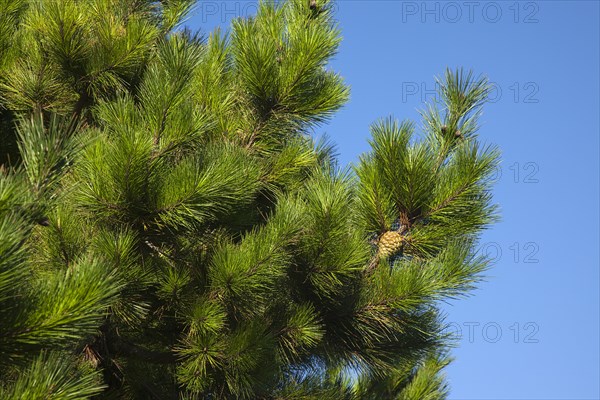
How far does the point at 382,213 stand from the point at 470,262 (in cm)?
60

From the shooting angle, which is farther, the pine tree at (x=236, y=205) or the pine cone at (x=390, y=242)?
the pine cone at (x=390, y=242)

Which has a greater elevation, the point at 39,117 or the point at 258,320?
the point at 39,117

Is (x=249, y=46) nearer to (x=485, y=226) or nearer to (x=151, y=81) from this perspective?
(x=151, y=81)

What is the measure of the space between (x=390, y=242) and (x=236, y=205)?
0.97 meters

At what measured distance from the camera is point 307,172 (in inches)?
250

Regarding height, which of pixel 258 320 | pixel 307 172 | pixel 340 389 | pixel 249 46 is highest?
pixel 249 46

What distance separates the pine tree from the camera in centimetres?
500

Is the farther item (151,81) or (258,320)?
(258,320)

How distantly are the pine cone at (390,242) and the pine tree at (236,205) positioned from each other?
0.05 ft

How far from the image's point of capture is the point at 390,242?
5.57 m

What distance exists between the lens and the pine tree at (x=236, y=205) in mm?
5000

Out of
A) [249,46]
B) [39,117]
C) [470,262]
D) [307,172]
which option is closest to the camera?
[39,117]

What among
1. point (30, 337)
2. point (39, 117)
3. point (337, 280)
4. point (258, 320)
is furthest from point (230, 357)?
point (39, 117)

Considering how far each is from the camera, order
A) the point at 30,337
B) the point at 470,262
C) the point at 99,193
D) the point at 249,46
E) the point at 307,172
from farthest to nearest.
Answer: the point at 307,172 → the point at 249,46 → the point at 470,262 → the point at 99,193 → the point at 30,337
